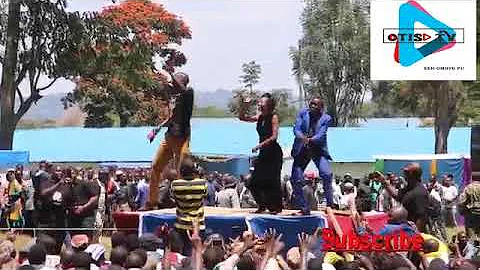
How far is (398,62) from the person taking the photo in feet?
81.3

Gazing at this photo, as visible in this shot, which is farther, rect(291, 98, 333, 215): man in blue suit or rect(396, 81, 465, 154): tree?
rect(396, 81, 465, 154): tree

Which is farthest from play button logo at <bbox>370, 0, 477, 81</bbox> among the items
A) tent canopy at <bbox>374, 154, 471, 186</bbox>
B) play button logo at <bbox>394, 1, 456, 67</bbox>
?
tent canopy at <bbox>374, 154, 471, 186</bbox>

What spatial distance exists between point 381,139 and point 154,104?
1145 cm

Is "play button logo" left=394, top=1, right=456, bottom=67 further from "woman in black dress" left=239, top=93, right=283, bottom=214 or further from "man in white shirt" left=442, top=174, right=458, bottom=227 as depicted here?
"woman in black dress" left=239, top=93, right=283, bottom=214

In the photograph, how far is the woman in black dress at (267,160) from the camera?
10.6 metres

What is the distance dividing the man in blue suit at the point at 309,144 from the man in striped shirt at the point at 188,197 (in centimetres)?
192

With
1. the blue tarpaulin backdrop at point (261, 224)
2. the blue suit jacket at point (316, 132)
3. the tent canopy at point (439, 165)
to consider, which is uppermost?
the blue suit jacket at point (316, 132)

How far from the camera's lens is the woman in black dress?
34.8 ft

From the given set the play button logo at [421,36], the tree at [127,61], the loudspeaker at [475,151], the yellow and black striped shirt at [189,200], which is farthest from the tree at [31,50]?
the yellow and black striped shirt at [189,200]

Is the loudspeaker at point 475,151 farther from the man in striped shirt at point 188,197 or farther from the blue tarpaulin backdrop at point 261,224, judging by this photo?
the man in striped shirt at point 188,197

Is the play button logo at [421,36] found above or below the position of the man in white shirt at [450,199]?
above

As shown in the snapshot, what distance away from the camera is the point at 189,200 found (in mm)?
9195

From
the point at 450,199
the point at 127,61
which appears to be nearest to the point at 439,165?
the point at 450,199

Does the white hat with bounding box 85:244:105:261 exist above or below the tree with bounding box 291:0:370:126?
below
